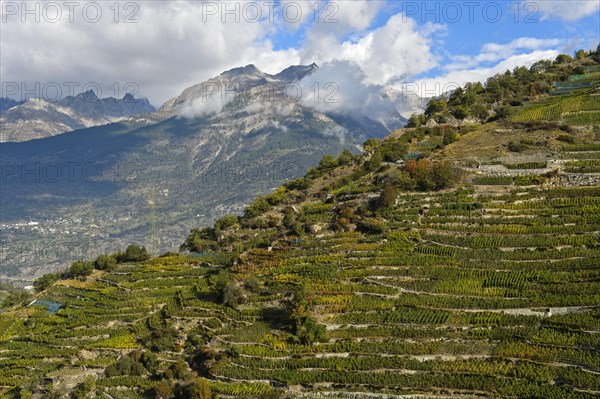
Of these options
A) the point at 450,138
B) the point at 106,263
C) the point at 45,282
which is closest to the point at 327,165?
the point at 450,138

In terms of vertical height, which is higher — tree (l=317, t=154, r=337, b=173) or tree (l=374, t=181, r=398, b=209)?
tree (l=317, t=154, r=337, b=173)

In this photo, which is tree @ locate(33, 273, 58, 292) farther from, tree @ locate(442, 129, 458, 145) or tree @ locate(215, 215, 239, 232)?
tree @ locate(442, 129, 458, 145)

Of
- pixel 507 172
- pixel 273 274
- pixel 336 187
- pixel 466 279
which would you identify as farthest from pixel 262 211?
pixel 466 279

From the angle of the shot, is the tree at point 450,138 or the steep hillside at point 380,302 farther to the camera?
the tree at point 450,138

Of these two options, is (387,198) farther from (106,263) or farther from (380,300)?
(106,263)

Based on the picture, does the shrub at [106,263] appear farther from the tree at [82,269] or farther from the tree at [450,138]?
the tree at [450,138]

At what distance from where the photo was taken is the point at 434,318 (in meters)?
33.8

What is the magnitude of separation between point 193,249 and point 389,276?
31.4 meters

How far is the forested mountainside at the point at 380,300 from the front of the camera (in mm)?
30594

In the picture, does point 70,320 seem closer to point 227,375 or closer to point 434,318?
point 227,375

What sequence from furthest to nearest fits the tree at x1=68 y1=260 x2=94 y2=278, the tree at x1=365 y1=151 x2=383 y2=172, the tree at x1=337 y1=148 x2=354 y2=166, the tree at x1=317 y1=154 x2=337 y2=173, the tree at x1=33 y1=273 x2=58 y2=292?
the tree at x1=317 y1=154 x2=337 y2=173
the tree at x1=337 y1=148 x2=354 y2=166
the tree at x1=365 y1=151 x2=383 y2=172
the tree at x1=33 y1=273 x2=58 y2=292
the tree at x1=68 y1=260 x2=94 y2=278

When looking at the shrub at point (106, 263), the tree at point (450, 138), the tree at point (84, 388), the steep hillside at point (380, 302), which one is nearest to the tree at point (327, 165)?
the tree at point (450, 138)

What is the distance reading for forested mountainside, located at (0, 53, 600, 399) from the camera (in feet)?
100

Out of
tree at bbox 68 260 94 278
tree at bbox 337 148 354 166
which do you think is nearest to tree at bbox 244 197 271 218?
tree at bbox 337 148 354 166
